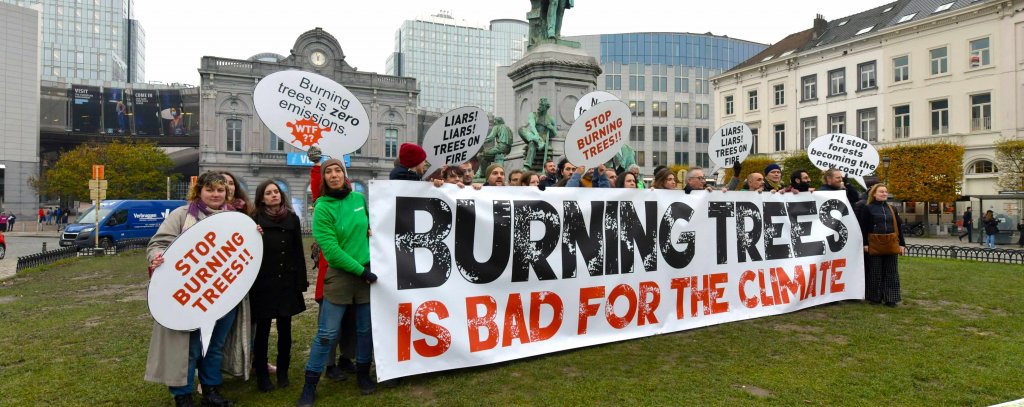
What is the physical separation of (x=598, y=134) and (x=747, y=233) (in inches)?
87.6

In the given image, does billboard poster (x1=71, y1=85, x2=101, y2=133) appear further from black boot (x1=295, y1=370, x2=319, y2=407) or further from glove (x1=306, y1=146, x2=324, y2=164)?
black boot (x1=295, y1=370, x2=319, y2=407)

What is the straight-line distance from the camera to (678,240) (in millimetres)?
6652

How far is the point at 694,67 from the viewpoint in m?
75.1

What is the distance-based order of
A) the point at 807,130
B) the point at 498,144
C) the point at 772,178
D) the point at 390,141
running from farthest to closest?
the point at 390,141, the point at 807,130, the point at 498,144, the point at 772,178

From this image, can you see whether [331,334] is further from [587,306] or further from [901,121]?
[901,121]

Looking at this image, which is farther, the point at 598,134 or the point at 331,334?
the point at 598,134

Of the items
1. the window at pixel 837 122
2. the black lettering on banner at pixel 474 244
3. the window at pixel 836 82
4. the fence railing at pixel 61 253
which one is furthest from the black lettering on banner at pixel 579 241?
the window at pixel 836 82

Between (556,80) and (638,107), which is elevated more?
(638,107)

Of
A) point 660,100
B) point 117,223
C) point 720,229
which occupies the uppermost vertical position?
point 660,100

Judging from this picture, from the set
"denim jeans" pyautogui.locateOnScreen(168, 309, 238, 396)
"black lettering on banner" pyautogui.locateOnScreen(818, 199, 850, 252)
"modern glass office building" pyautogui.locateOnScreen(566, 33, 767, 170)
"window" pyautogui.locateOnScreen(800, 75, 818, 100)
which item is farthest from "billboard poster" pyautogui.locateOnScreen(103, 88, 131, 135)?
"black lettering on banner" pyautogui.locateOnScreen(818, 199, 850, 252)

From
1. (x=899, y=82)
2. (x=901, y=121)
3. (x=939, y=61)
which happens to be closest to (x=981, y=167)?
(x=901, y=121)

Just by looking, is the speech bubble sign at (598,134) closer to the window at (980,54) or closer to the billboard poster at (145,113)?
the window at (980,54)

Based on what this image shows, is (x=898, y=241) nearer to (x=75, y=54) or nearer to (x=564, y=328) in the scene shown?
(x=564, y=328)

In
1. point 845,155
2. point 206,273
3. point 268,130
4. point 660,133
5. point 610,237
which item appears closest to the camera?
point 206,273
